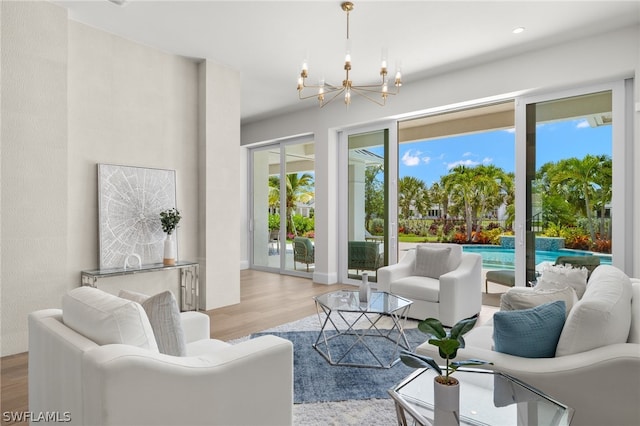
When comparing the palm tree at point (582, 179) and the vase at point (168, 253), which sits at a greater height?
the palm tree at point (582, 179)

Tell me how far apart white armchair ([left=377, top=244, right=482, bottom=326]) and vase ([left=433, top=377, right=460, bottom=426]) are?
8.52ft

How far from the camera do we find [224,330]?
3.70 metres

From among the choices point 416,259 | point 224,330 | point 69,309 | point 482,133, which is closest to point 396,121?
point 482,133

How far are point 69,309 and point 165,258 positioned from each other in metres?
2.48

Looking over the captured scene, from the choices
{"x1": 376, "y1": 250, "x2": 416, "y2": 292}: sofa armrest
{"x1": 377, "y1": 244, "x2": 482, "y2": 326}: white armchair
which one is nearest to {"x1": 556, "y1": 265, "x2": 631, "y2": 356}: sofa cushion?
{"x1": 377, "y1": 244, "x2": 482, "y2": 326}: white armchair

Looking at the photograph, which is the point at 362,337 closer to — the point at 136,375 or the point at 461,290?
the point at 461,290

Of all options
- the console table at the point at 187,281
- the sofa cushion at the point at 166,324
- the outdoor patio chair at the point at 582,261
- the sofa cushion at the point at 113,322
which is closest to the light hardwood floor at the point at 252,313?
the console table at the point at 187,281

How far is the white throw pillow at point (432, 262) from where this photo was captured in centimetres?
425

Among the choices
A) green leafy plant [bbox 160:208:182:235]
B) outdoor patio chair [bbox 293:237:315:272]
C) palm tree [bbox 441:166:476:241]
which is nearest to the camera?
green leafy plant [bbox 160:208:182:235]

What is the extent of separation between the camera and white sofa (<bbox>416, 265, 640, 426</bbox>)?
4.60 ft

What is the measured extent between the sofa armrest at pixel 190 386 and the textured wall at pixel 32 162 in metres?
2.53

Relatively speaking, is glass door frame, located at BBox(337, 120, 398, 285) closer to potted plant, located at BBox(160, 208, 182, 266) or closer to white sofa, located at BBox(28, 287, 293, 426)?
potted plant, located at BBox(160, 208, 182, 266)

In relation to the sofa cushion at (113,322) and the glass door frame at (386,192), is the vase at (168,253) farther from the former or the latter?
the glass door frame at (386,192)

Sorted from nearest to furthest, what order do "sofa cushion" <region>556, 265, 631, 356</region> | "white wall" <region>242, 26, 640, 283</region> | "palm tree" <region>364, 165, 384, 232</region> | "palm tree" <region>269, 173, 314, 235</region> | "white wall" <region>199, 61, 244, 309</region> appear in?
"sofa cushion" <region>556, 265, 631, 356</region>
"white wall" <region>242, 26, 640, 283</region>
"white wall" <region>199, 61, 244, 309</region>
"palm tree" <region>364, 165, 384, 232</region>
"palm tree" <region>269, 173, 314, 235</region>
